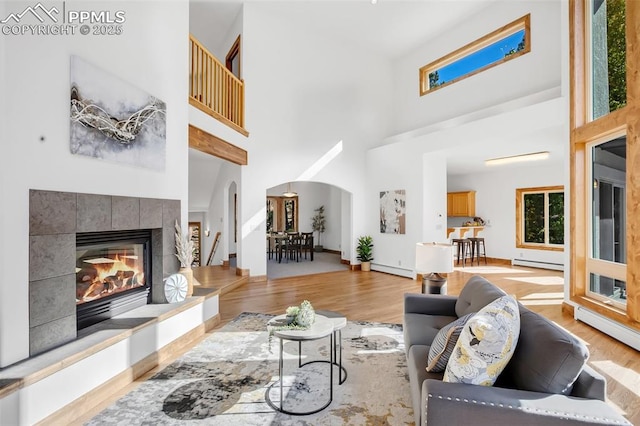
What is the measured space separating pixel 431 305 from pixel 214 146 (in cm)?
412

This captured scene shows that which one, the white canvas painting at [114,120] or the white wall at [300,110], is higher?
the white wall at [300,110]

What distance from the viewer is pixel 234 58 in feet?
23.7

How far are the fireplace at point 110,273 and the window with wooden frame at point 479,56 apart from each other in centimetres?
707

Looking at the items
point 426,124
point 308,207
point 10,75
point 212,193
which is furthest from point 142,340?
point 308,207

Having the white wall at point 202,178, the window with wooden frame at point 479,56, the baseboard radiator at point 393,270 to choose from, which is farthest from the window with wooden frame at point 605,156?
the white wall at point 202,178

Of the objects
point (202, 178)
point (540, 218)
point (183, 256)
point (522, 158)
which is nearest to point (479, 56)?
point (522, 158)

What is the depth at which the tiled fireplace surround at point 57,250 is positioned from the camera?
216cm

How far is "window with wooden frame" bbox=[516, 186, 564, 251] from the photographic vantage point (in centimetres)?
789

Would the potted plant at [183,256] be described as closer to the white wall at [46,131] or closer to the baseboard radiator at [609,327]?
the white wall at [46,131]

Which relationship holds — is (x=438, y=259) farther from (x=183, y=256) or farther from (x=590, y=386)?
(x=183, y=256)

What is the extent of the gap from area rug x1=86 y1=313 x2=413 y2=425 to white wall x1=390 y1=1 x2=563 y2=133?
5485 millimetres

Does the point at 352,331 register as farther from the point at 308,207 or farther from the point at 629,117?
the point at 308,207

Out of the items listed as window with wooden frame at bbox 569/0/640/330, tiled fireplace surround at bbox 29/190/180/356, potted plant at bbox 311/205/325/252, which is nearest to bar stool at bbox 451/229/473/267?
window with wooden frame at bbox 569/0/640/330

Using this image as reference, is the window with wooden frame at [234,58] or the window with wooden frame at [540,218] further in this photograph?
the window with wooden frame at [540,218]
